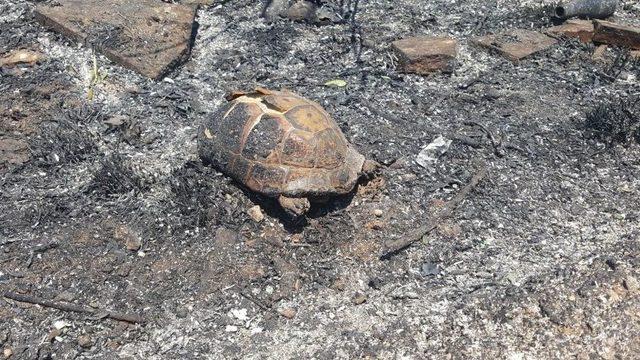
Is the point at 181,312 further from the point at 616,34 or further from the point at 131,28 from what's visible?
the point at 616,34

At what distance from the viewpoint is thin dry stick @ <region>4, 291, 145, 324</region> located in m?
4.21

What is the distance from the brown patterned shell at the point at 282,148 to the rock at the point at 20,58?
286 centimetres

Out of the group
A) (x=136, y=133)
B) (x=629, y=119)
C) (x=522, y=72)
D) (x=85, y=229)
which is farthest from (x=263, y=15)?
(x=629, y=119)

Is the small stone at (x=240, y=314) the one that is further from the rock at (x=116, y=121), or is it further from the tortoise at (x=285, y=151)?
the rock at (x=116, y=121)

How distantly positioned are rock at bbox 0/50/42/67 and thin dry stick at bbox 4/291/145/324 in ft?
10.7

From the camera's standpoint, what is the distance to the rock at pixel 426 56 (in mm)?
6547

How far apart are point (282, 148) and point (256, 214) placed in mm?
640

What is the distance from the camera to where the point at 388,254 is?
470 cm

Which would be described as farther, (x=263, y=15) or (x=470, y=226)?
(x=263, y=15)

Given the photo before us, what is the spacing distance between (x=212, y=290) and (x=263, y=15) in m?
4.36

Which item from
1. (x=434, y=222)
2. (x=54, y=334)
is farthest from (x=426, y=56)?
(x=54, y=334)

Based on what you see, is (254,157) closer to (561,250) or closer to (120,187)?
(120,187)

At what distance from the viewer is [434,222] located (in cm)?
494

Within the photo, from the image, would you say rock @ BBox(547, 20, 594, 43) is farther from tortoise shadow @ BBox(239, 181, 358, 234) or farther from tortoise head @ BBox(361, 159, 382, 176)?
tortoise shadow @ BBox(239, 181, 358, 234)
